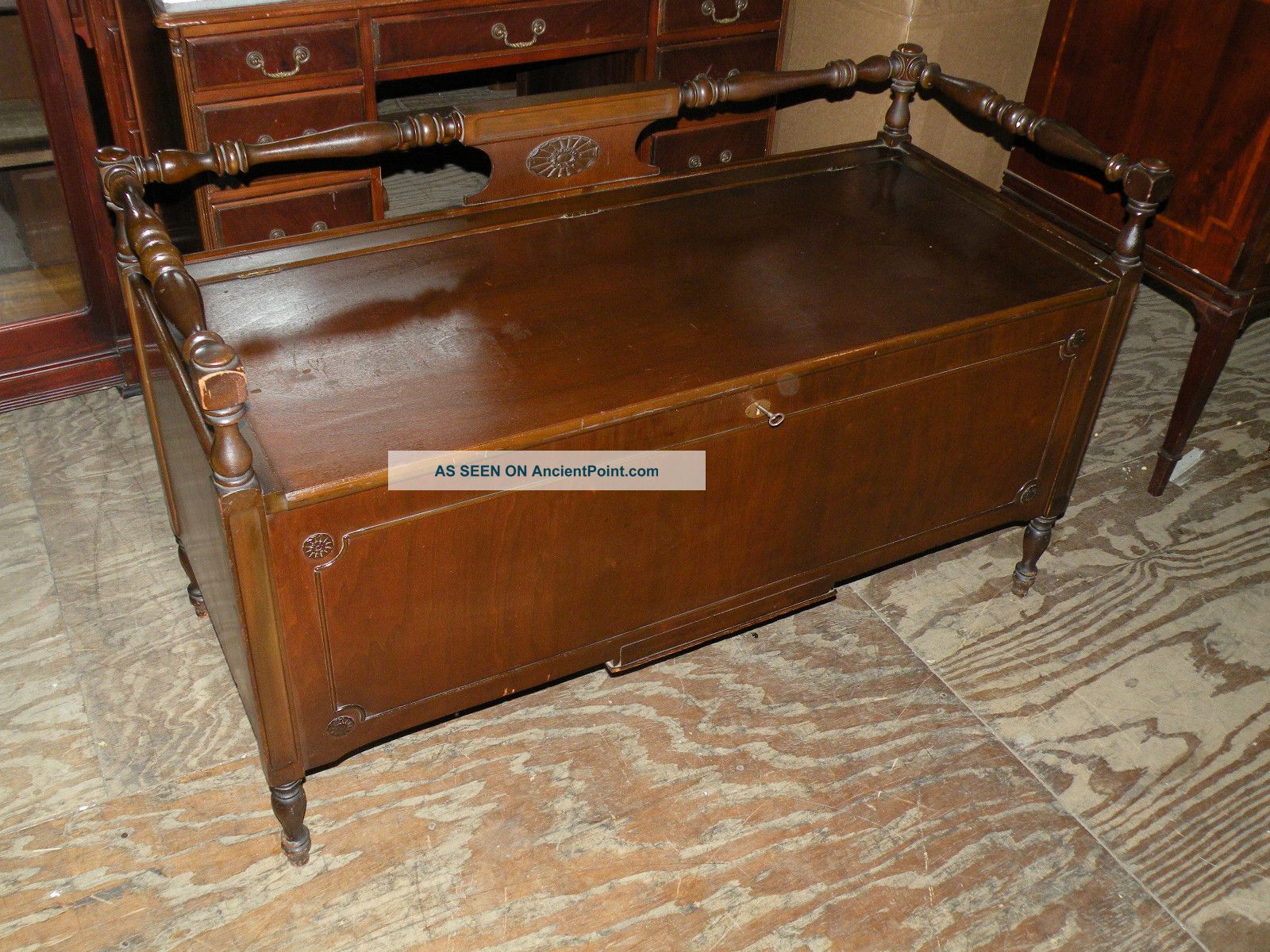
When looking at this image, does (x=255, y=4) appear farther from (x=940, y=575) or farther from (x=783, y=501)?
(x=940, y=575)

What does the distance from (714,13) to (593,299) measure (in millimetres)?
1264

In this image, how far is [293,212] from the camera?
252 centimetres

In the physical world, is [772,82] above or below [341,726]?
above

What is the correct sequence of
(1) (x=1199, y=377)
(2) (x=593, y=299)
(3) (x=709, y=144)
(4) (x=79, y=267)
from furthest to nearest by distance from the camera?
1. (3) (x=709, y=144)
2. (4) (x=79, y=267)
3. (1) (x=1199, y=377)
4. (2) (x=593, y=299)

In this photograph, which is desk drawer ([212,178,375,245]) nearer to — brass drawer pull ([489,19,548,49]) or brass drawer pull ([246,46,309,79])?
brass drawer pull ([246,46,309,79])

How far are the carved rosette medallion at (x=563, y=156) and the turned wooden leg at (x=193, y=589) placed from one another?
0.95 m

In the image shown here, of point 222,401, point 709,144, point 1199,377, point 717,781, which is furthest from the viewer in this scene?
point 709,144

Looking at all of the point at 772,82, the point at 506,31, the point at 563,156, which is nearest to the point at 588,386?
the point at 563,156

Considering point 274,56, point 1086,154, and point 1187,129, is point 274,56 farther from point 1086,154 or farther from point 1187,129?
point 1187,129

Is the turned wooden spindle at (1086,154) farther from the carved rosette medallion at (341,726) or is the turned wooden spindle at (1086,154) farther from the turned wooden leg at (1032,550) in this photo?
the carved rosette medallion at (341,726)

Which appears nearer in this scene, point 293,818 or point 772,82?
point 293,818

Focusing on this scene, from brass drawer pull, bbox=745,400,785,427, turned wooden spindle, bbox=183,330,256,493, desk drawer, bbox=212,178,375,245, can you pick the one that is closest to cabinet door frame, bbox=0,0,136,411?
desk drawer, bbox=212,178,375,245

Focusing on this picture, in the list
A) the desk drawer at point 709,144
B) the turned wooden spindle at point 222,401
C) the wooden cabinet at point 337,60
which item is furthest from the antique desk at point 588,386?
the desk drawer at point 709,144

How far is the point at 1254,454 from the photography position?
2830 mm
